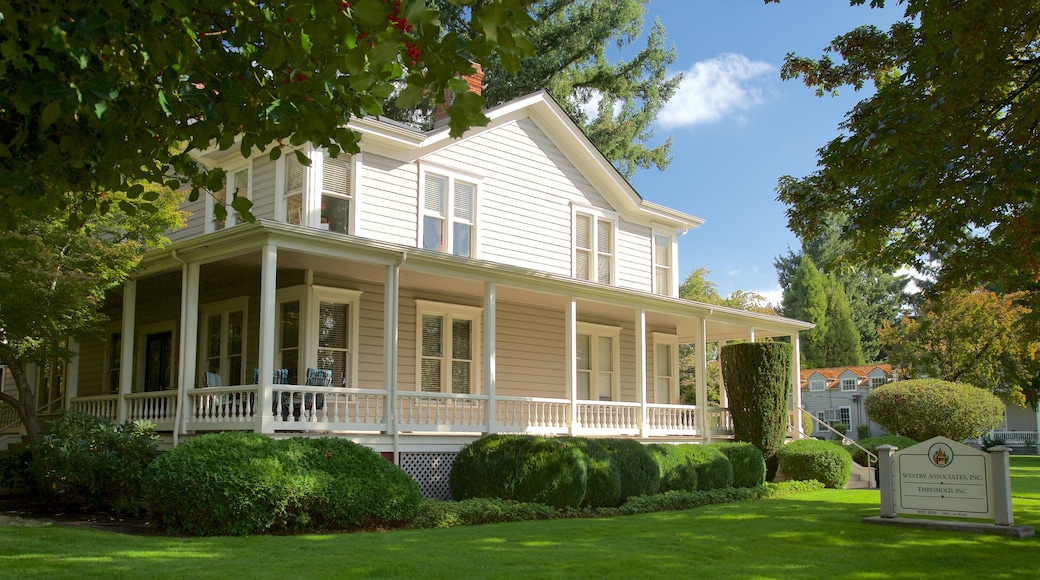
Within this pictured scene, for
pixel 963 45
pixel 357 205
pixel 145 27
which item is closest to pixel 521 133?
pixel 357 205

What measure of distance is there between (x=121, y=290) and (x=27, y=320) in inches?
142

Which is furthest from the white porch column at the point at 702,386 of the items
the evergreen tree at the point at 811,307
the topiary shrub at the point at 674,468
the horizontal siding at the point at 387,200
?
the evergreen tree at the point at 811,307

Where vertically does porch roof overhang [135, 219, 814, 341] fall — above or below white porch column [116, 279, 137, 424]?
above

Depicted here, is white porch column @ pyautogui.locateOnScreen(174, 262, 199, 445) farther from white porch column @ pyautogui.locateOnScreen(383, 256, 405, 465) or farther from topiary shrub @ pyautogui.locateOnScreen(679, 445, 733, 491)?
topiary shrub @ pyautogui.locateOnScreen(679, 445, 733, 491)

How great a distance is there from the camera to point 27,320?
48.0 feet

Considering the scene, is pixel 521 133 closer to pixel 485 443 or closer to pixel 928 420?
pixel 485 443

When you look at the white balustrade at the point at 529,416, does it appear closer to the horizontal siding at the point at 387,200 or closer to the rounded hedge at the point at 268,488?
the horizontal siding at the point at 387,200

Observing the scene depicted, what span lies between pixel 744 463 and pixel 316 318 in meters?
9.09

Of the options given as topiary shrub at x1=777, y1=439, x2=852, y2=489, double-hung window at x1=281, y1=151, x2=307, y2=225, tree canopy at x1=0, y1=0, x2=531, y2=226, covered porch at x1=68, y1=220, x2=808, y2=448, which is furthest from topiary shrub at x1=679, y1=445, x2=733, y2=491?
tree canopy at x1=0, y1=0, x2=531, y2=226

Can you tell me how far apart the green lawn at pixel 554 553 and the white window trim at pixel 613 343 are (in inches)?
379

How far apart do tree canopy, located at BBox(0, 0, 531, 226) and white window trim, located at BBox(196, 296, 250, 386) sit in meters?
11.0

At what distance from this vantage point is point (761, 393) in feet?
65.7

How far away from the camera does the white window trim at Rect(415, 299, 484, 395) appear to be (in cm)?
1845

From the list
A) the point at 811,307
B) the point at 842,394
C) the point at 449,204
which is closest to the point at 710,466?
→ the point at 449,204
